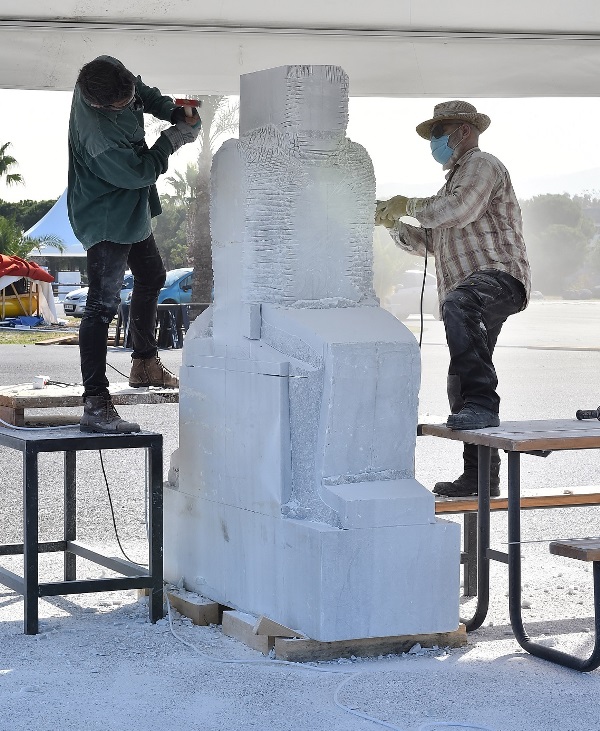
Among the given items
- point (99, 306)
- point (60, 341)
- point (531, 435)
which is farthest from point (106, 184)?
point (60, 341)

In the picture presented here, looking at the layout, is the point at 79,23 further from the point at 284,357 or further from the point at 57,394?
the point at 284,357

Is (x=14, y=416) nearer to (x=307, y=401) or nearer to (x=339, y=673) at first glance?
(x=307, y=401)

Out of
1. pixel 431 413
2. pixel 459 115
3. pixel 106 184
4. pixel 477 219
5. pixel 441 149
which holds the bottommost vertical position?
pixel 431 413

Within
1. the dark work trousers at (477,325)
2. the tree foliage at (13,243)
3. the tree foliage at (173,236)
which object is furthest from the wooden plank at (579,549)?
the tree foliage at (173,236)

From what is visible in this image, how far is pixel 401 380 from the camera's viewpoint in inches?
180

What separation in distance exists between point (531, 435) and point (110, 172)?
1.99m

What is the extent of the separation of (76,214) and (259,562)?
1.66m

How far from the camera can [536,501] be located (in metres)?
5.26

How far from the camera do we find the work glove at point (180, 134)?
510 cm

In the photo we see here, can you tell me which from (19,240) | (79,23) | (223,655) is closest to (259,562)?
(223,655)

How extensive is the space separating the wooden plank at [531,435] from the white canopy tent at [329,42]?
1.99 meters

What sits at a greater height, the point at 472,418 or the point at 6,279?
the point at 6,279

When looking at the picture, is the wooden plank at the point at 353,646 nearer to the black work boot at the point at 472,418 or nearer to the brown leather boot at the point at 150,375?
the black work boot at the point at 472,418

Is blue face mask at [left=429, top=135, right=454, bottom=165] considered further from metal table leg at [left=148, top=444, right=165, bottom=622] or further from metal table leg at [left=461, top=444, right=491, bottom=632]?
metal table leg at [left=148, top=444, right=165, bottom=622]
